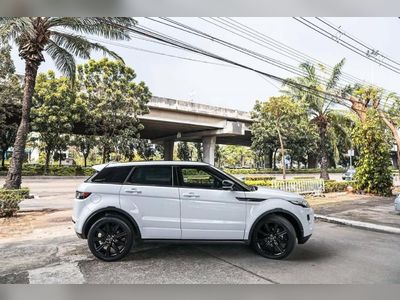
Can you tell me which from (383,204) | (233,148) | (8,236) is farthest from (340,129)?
(233,148)

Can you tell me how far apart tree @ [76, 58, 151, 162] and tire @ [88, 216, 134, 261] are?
1678 centimetres

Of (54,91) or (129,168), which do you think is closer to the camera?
(129,168)

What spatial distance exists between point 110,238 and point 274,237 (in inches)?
105

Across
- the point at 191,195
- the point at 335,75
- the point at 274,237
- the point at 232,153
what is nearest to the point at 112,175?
the point at 191,195

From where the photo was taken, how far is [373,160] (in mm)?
14953

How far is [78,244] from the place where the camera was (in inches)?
230

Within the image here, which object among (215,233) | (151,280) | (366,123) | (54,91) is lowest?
(151,280)

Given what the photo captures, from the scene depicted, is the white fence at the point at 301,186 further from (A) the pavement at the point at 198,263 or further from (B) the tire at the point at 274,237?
(B) the tire at the point at 274,237

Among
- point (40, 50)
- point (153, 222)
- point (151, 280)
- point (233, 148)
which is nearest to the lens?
point (151, 280)

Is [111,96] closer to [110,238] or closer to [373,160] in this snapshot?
[373,160]

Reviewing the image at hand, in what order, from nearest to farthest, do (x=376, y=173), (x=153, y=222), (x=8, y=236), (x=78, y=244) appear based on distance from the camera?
(x=153, y=222) → (x=78, y=244) → (x=8, y=236) → (x=376, y=173)

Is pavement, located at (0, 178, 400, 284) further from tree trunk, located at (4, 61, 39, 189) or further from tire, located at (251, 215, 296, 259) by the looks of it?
tree trunk, located at (4, 61, 39, 189)
